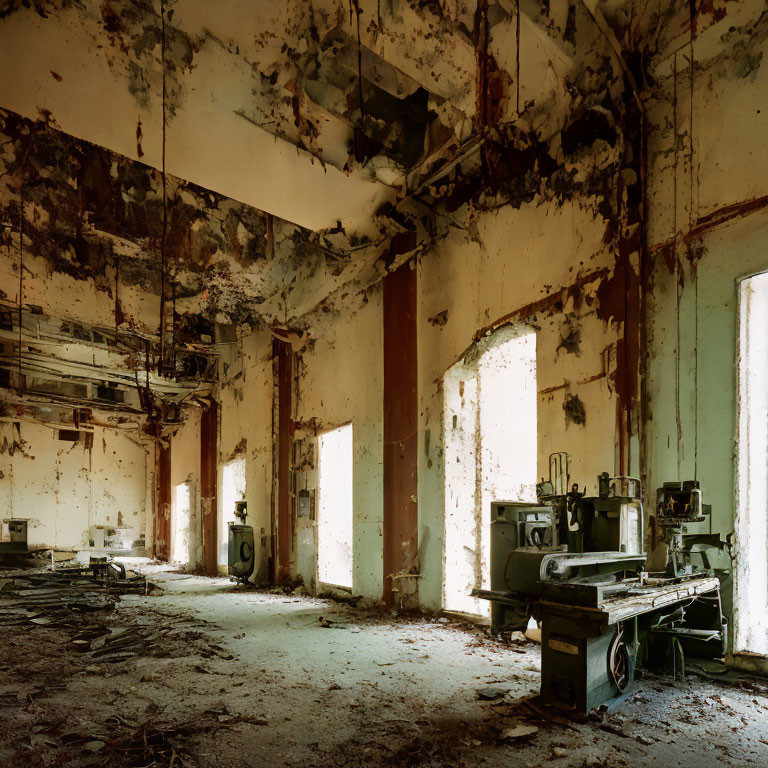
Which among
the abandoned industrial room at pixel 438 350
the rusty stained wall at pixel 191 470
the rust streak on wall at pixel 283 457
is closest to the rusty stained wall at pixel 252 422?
the rust streak on wall at pixel 283 457

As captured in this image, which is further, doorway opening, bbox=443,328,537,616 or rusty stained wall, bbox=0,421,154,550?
rusty stained wall, bbox=0,421,154,550

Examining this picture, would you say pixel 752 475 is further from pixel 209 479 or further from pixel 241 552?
pixel 209 479

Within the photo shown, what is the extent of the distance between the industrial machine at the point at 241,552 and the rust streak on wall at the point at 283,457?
23.6 inches

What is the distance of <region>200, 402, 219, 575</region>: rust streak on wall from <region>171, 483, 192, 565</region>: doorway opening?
1.47m

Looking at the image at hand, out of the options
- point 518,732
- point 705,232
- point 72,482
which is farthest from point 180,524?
point 705,232

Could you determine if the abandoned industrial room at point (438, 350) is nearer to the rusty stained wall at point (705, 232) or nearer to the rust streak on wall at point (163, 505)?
the rusty stained wall at point (705, 232)

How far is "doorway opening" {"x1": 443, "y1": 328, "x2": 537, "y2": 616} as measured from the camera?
540cm

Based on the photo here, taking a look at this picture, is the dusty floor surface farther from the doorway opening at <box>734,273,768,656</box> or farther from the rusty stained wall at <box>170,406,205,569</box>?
the rusty stained wall at <box>170,406,205,569</box>

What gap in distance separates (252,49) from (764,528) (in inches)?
201

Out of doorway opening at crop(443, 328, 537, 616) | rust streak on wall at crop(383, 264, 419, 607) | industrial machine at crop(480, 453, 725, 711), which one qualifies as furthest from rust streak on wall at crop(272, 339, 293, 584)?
industrial machine at crop(480, 453, 725, 711)

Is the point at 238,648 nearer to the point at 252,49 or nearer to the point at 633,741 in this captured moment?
the point at 633,741

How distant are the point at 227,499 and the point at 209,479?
736 mm

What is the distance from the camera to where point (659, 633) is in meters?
3.42

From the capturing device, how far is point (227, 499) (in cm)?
1041
